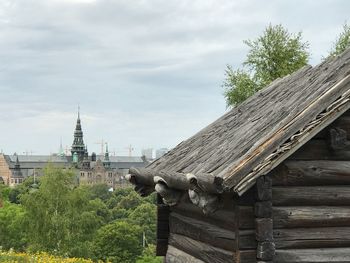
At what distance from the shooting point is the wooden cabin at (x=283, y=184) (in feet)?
19.9

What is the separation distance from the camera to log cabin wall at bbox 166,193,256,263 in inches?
247

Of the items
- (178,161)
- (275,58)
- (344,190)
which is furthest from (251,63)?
(344,190)

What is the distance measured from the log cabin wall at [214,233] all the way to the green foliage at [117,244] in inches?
1967

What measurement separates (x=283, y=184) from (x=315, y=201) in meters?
0.47

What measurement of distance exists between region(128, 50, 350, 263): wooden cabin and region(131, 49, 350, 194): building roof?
0.04ft

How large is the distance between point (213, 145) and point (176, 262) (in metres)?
2.08

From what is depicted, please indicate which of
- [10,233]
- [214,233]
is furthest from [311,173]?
[10,233]

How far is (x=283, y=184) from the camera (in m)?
6.53

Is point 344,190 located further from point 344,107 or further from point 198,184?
point 198,184

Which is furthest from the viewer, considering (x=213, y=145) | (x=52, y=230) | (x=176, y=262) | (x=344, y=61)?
(x=52, y=230)

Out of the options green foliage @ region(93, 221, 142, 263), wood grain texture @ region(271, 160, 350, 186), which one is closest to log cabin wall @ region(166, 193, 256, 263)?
wood grain texture @ region(271, 160, 350, 186)

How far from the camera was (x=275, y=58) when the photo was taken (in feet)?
103

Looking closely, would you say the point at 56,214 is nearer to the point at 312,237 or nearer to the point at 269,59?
the point at 269,59

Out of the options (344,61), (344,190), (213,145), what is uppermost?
(344,61)
